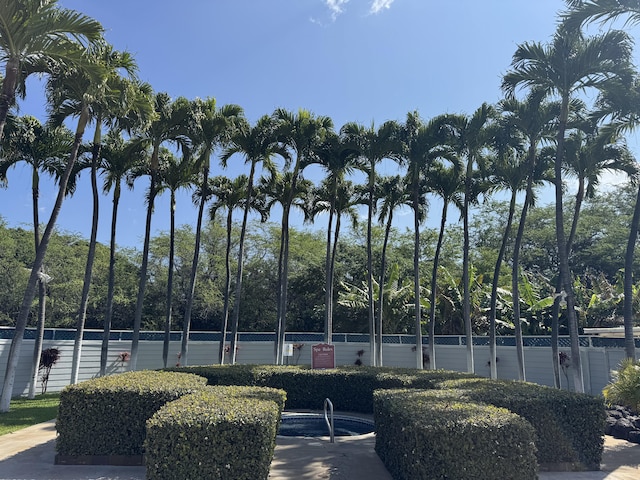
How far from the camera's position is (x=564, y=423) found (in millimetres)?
7473

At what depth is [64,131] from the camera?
15.0 meters

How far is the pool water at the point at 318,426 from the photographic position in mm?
11180

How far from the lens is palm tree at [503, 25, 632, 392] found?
1106 cm

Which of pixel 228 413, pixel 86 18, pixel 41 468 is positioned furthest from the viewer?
pixel 86 18

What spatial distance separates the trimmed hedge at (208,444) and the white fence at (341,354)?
15.3 metres

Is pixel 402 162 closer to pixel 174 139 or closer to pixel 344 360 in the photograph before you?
pixel 174 139

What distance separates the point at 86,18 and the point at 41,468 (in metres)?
8.50

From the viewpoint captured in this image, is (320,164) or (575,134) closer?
(575,134)

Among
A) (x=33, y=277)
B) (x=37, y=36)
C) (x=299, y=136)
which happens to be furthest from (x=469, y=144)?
(x=33, y=277)

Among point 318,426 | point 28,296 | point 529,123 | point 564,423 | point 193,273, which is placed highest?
point 529,123

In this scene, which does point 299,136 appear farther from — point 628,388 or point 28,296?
point 628,388

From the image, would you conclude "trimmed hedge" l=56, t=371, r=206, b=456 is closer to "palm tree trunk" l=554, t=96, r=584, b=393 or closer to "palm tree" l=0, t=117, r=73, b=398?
"palm tree" l=0, t=117, r=73, b=398

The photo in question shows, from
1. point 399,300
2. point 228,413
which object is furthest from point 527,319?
point 228,413

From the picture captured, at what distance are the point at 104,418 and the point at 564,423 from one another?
7801mm
